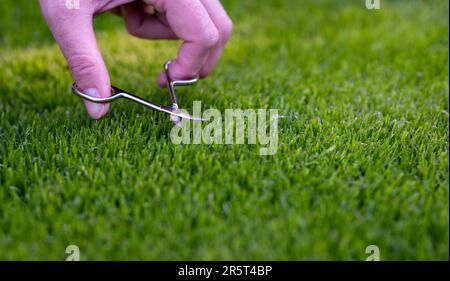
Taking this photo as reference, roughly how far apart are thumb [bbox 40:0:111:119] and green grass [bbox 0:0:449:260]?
25 centimetres

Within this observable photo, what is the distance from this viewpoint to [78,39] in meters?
1.88

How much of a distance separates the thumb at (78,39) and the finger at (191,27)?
30 centimetres

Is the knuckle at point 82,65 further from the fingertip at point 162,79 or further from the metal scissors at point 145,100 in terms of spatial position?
the fingertip at point 162,79

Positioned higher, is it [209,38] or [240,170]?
[209,38]

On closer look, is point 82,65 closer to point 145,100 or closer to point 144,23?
point 145,100

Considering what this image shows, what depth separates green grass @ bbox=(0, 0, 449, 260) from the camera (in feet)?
4.98

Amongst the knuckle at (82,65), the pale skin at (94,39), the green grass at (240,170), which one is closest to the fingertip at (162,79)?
the pale skin at (94,39)

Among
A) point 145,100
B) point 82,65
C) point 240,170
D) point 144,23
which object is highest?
point 144,23

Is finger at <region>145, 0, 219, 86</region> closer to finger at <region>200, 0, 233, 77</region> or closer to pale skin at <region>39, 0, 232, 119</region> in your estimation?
pale skin at <region>39, 0, 232, 119</region>

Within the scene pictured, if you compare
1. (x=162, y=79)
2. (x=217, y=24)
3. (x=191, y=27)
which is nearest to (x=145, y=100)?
(x=162, y=79)

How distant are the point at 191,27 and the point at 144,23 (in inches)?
19.7

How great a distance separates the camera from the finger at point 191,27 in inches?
78.6

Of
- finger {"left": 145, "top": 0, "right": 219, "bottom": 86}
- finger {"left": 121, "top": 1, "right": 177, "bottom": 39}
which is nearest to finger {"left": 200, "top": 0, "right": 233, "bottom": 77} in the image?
finger {"left": 145, "top": 0, "right": 219, "bottom": 86}

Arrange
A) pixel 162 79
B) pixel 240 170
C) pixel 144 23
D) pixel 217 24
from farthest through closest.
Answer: pixel 144 23
pixel 162 79
pixel 217 24
pixel 240 170
